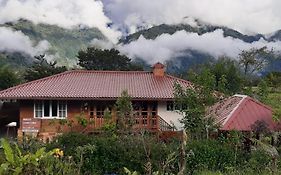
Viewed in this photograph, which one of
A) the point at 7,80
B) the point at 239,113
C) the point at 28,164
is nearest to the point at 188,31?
the point at 7,80

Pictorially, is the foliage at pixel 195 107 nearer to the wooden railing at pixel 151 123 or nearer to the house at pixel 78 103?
the house at pixel 78 103

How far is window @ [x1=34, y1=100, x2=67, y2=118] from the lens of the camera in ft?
88.6

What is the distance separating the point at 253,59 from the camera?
43.2m

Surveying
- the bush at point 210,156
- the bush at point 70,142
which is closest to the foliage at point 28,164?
the bush at point 210,156

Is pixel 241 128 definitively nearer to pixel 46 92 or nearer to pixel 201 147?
pixel 201 147

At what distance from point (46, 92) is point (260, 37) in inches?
5356

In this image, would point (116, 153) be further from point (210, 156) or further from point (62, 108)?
point (62, 108)

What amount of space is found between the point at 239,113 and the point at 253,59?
26.4m

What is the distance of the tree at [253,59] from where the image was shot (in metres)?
43.2

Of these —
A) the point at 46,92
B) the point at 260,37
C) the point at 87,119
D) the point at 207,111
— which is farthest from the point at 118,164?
the point at 260,37

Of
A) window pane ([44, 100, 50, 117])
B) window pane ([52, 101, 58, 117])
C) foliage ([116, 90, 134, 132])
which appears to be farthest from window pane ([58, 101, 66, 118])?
foliage ([116, 90, 134, 132])

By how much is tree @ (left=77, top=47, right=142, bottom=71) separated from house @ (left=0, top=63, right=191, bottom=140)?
29235 millimetres

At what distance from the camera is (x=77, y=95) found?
86.9 ft

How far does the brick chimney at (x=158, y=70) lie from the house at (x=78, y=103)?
2194mm
